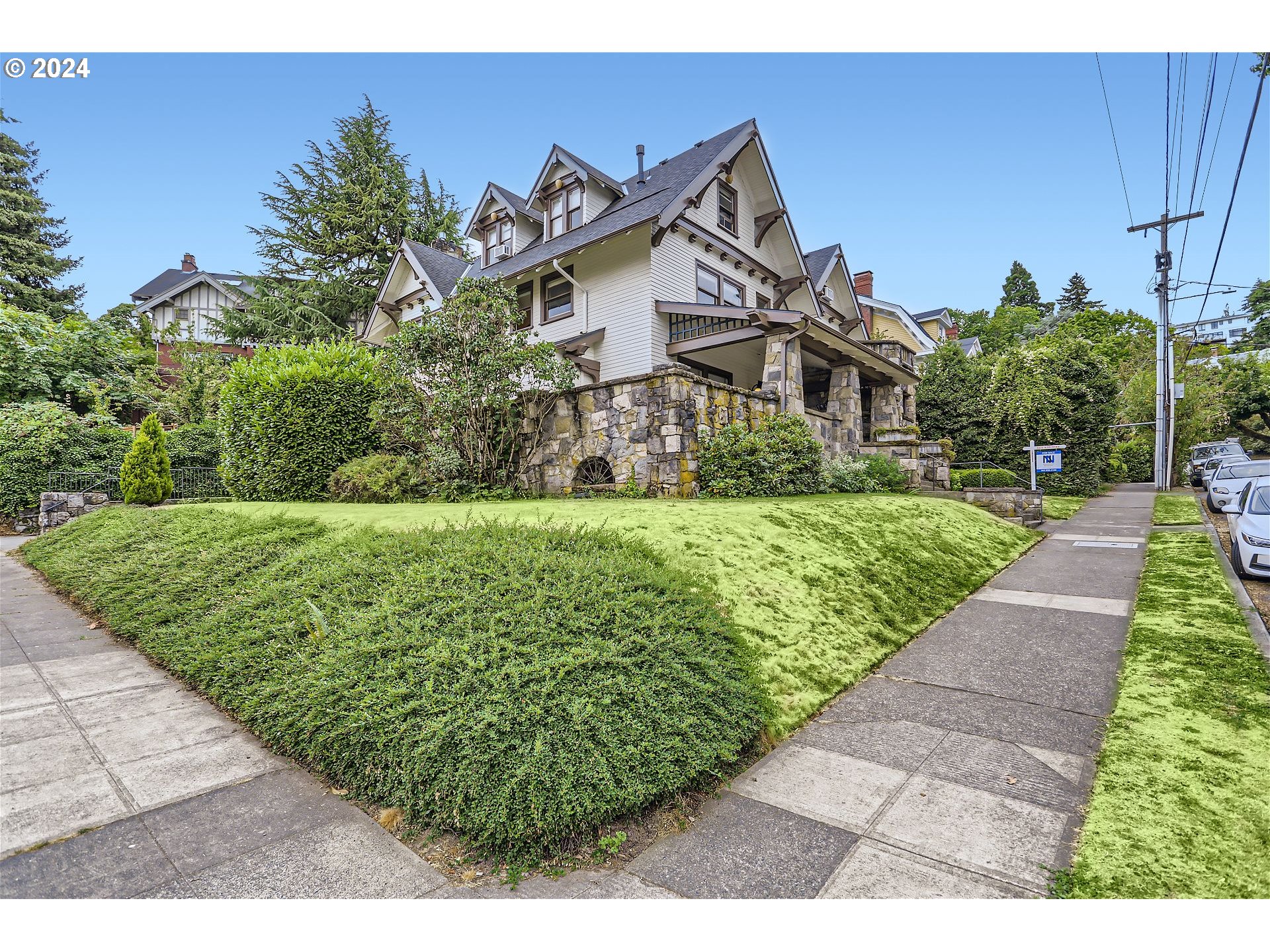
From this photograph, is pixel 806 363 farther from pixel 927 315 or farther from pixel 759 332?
pixel 927 315

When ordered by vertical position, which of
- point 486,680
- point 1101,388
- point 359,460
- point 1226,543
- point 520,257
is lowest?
point 1226,543

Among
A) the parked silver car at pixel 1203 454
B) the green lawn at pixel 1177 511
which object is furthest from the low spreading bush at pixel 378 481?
the parked silver car at pixel 1203 454

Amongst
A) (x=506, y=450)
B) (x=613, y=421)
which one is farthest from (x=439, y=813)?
(x=506, y=450)

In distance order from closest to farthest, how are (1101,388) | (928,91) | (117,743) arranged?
(117,743) → (928,91) → (1101,388)

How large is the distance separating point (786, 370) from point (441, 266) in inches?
521

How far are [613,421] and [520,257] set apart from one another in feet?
31.6

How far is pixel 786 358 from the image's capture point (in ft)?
38.1

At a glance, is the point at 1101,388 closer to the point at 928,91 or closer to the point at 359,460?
the point at 928,91

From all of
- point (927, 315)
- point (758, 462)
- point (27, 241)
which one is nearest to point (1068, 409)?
point (758, 462)

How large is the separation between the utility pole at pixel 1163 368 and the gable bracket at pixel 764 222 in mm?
16167

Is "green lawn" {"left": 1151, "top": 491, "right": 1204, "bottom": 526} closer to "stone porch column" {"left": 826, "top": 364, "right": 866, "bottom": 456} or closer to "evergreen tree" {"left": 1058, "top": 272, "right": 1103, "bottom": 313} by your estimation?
"stone porch column" {"left": 826, "top": 364, "right": 866, "bottom": 456}

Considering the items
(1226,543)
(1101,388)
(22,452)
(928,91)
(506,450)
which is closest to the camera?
(928,91)

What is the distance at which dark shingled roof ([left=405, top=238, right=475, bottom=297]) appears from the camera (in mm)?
18188

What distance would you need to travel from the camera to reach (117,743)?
3.26 metres
